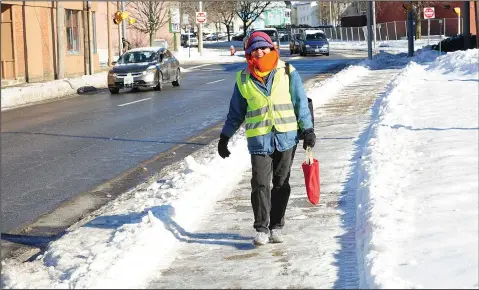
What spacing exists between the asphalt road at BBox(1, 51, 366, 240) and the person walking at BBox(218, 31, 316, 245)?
8.44 ft

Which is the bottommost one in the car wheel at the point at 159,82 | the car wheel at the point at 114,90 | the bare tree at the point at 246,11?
the car wheel at the point at 114,90

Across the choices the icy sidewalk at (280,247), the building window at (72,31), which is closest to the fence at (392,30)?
the building window at (72,31)

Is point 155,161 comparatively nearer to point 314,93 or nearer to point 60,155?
point 60,155

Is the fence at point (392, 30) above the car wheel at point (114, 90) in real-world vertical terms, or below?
above

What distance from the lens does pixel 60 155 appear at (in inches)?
541

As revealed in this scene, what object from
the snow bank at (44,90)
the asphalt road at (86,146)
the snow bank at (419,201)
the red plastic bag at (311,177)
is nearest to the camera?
the snow bank at (419,201)

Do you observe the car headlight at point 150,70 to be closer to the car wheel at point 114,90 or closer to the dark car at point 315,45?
the car wheel at point 114,90

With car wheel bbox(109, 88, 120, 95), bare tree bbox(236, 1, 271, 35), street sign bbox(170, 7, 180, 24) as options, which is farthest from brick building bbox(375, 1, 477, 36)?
car wheel bbox(109, 88, 120, 95)

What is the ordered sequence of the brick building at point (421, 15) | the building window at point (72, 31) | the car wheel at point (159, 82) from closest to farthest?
the car wheel at point (159, 82) < the building window at point (72, 31) < the brick building at point (421, 15)

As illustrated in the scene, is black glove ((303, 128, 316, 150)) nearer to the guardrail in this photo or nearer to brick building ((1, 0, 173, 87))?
brick building ((1, 0, 173, 87))

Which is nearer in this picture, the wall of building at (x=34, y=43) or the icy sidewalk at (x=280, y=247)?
the icy sidewalk at (x=280, y=247)

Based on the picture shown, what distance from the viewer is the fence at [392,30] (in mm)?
73250

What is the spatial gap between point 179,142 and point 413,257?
9.49 metres

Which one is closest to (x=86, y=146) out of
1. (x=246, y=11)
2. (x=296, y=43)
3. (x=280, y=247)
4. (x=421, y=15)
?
(x=280, y=247)
